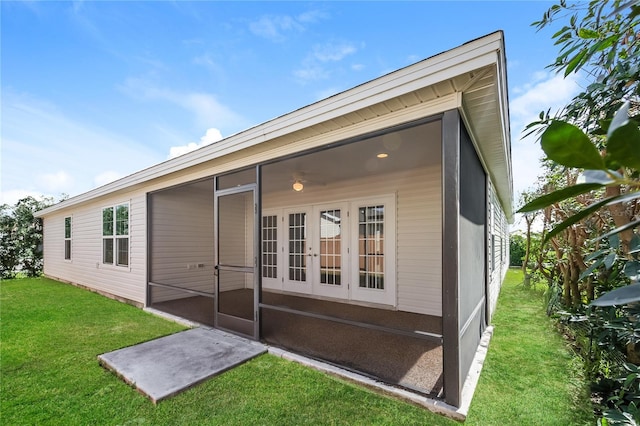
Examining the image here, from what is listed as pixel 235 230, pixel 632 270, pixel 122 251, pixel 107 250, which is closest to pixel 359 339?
pixel 632 270

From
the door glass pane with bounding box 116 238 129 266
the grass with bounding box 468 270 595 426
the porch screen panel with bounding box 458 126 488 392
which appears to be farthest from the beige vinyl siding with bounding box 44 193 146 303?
the grass with bounding box 468 270 595 426

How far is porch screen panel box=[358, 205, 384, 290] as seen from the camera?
18.4ft

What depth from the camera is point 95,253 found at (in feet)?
25.4

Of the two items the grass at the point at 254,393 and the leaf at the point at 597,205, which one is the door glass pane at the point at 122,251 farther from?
the leaf at the point at 597,205

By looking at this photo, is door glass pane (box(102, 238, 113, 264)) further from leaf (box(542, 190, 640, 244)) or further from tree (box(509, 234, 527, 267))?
tree (box(509, 234, 527, 267))

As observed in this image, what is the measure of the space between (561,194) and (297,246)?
6.57 metres

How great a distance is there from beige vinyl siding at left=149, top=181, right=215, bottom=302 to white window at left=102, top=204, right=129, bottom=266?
96 cm

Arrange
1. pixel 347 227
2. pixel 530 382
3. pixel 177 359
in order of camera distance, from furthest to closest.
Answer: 1. pixel 347 227
2. pixel 177 359
3. pixel 530 382

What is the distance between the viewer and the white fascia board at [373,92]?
2111mm

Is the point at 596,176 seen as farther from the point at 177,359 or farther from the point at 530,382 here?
the point at 177,359

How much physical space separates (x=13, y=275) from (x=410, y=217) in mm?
15876

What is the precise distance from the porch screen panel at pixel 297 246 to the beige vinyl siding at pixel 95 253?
3002 millimetres

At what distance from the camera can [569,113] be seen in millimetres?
1650

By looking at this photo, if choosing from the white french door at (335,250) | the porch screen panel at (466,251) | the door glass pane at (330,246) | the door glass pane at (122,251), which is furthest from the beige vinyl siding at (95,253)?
the porch screen panel at (466,251)
